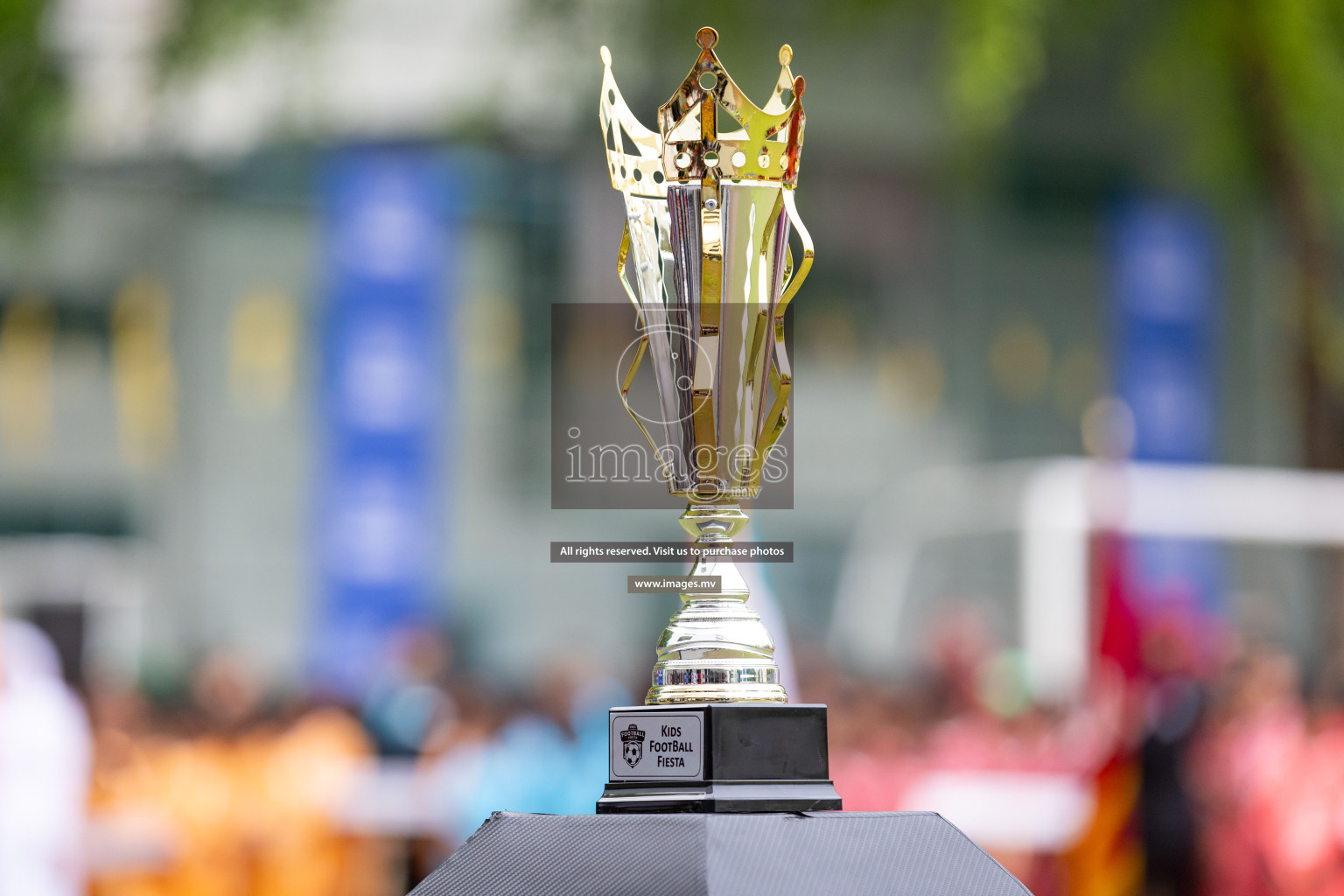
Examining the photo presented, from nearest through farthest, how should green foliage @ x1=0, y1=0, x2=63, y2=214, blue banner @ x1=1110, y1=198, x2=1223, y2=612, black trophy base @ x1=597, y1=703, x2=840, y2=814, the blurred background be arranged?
black trophy base @ x1=597, y1=703, x2=840, y2=814, green foliage @ x1=0, y1=0, x2=63, y2=214, the blurred background, blue banner @ x1=1110, y1=198, x2=1223, y2=612

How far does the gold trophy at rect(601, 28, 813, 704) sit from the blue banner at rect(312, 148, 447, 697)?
9294mm

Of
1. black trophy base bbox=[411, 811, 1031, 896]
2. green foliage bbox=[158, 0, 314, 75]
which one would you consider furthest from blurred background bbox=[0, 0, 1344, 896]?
black trophy base bbox=[411, 811, 1031, 896]

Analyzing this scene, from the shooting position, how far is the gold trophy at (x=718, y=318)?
136cm

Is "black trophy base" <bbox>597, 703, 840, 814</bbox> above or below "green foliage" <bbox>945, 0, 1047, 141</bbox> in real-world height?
below

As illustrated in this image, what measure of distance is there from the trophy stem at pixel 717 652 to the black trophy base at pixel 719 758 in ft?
0.06

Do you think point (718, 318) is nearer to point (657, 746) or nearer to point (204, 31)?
point (657, 746)

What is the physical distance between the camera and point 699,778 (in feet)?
4.26

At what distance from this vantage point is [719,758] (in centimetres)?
130

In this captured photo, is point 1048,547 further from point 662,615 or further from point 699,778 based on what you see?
point 699,778

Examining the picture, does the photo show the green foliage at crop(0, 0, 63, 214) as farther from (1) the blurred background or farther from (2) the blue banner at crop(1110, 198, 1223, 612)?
(2) the blue banner at crop(1110, 198, 1223, 612)

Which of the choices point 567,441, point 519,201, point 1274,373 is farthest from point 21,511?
point 567,441

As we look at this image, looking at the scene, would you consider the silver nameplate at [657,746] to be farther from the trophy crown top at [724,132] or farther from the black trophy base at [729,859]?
the trophy crown top at [724,132]

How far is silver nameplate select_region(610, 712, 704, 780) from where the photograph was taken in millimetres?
1305

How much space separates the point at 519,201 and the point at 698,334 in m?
12.2
